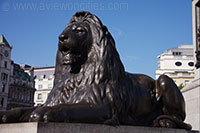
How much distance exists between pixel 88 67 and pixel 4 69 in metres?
68.3

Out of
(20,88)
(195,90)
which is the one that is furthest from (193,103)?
(20,88)

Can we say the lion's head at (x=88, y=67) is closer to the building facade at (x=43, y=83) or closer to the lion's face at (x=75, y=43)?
the lion's face at (x=75, y=43)

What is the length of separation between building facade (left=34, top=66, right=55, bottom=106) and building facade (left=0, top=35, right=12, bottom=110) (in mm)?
17298

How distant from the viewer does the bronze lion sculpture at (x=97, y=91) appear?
10.9 ft

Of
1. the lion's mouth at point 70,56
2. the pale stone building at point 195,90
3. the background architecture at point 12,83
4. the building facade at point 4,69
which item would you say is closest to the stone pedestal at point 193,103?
the pale stone building at point 195,90

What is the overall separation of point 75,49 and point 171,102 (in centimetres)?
178

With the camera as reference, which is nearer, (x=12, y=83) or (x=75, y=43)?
(x=75, y=43)

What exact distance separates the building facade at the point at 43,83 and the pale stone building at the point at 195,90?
7685 cm

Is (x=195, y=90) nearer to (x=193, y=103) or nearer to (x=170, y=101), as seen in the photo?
(x=193, y=103)

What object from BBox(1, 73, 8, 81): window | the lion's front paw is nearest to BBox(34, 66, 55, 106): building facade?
BBox(1, 73, 8, 81): window

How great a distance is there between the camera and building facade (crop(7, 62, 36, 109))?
73938mm

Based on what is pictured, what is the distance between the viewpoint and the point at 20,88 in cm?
7750

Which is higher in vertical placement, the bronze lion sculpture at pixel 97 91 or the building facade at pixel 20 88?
the building facade at pixel 20 88

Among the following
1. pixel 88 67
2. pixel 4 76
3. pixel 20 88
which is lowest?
pixel 88 67
